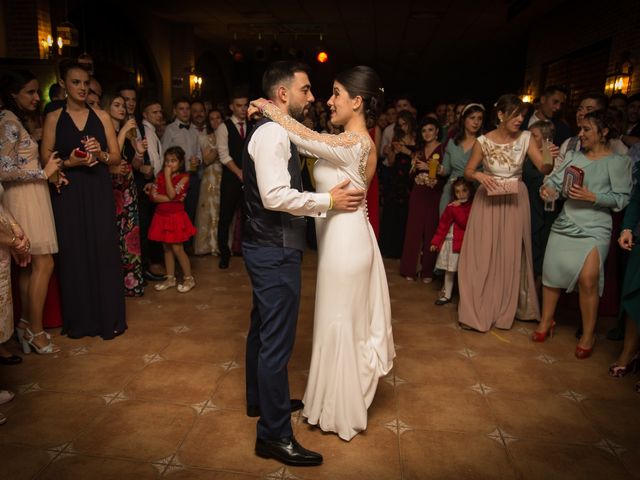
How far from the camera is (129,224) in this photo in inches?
160

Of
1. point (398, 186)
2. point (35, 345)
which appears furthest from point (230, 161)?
point (35, 345)

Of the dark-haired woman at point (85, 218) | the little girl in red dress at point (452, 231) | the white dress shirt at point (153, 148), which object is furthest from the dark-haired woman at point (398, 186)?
the dark-haired woman at point (85, 218)

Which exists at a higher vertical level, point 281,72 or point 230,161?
point 281,72

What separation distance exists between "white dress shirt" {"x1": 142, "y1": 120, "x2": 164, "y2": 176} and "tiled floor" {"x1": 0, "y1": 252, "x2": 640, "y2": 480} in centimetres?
143

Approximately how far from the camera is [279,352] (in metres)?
2.08

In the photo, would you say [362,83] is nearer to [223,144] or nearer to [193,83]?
[223,144]

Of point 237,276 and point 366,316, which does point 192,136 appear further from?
point 366,316

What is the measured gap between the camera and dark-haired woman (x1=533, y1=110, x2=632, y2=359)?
10.2 ft

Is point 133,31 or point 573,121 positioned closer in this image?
point 573,121

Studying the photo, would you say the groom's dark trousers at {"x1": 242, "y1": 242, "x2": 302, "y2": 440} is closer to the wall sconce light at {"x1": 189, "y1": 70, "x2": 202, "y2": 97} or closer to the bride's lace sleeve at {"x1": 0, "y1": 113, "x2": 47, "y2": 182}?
the bride's lace sleeve at {"x1": 0, "y1": 113, "x2": 47, "y2": 182}

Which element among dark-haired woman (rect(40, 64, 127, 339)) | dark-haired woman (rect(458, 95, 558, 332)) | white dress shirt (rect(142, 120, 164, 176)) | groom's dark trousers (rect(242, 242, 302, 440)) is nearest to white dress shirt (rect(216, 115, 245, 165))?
white dress shirt (rect(142, 120, 164, 176))

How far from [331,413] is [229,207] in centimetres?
334

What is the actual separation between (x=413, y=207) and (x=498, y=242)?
126 centimetres

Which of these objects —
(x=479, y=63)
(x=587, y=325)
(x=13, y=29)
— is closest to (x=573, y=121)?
(x=587, y=325)
